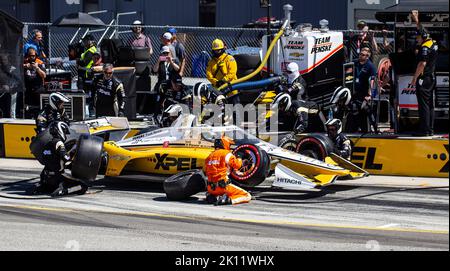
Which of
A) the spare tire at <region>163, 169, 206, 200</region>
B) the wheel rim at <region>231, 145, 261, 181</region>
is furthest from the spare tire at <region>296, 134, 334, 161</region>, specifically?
the spare tire at <region>163, 169, 206, 200</region>

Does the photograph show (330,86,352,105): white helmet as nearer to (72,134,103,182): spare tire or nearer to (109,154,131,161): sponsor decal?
(109,154,131,161): sponsor decal

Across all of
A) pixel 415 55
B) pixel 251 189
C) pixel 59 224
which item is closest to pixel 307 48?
pixel 415 55

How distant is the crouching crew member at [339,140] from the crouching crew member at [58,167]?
12.9ft

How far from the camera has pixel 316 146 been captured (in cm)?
1499

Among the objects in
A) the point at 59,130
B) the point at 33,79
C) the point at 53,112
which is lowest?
the point at 59,130

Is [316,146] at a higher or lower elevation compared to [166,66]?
lower

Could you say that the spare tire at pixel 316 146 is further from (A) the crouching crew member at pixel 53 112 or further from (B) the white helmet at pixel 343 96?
(A) the crouching crew member at pixel 53 112

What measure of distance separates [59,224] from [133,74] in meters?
8.51

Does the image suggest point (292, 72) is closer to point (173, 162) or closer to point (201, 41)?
point (173, 162)

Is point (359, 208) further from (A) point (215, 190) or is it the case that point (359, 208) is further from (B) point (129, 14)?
(B) point (129, 14)

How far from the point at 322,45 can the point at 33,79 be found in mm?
6367

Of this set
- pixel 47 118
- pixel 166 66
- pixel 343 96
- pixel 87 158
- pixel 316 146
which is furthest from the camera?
pixel 166 66

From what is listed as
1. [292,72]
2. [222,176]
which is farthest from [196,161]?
[292,72]

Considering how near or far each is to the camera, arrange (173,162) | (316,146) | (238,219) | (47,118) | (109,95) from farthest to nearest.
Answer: (109,95) < (47,118) < (316,146) < (173,162) < (238,219)
